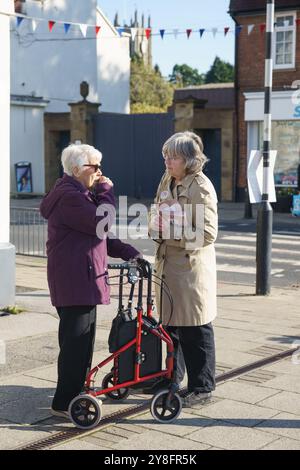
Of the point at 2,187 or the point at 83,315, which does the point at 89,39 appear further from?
the point at 83,315

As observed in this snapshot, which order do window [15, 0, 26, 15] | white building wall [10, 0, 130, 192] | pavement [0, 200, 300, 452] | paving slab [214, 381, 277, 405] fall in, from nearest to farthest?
1. pavement [0, 200, 300, 452]
2. paving slab [214, 381, 277, 405]
3. window [15, 0, 26, 15]
4. white building wall [10, 0, 130, 192]

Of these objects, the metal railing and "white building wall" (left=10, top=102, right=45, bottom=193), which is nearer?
the metal railing

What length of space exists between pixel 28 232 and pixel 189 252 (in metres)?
10.3

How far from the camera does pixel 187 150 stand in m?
5.31

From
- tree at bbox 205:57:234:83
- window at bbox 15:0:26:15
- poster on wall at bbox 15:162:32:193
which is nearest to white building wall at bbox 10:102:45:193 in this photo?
poster on wall at bbox 15:162:32:193

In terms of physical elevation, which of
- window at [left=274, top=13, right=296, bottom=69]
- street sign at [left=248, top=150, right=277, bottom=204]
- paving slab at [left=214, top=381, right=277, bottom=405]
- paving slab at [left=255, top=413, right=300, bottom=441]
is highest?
window at [left=274, top=13, right=296, bottom=69]

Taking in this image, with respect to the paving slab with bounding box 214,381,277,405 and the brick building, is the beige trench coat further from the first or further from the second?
the brick building

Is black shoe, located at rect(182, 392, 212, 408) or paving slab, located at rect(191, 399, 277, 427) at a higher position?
black shoe, located at rect(182, 392, 212, 408)

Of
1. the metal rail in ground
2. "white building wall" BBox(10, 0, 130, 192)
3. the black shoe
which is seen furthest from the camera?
"white building wall" BBox(10, 0, 130, 192)

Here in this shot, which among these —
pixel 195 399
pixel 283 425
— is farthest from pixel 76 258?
pixel 283 425

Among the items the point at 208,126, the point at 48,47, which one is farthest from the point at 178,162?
the point at 48,47

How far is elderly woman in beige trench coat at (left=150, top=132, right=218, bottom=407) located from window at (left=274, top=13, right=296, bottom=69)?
2069 cm

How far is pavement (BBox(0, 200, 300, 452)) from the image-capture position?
4801 millimetres

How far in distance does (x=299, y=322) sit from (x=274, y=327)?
0.46 metres
